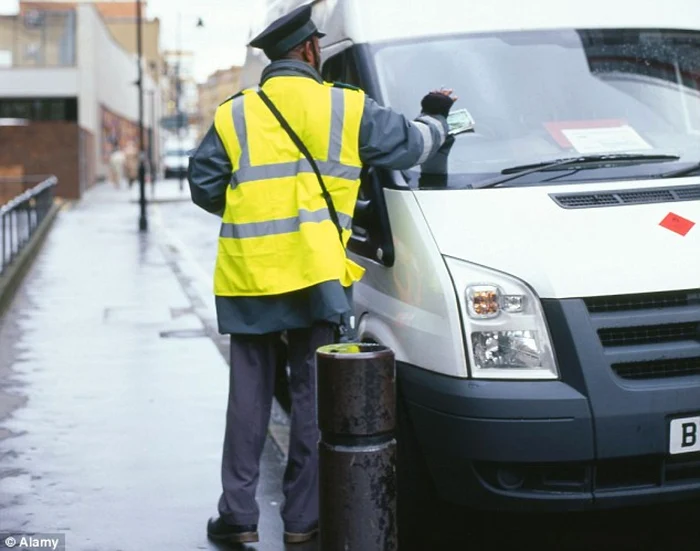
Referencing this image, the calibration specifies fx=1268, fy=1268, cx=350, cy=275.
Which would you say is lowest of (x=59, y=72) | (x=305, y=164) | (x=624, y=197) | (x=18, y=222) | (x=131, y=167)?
(x=131, y=167)

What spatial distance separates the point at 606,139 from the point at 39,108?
49692mm

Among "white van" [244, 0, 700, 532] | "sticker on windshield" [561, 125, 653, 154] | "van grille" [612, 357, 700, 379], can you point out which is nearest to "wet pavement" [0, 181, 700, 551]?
"white van" [244, 0, 700, 532]

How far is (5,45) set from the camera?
165 ft

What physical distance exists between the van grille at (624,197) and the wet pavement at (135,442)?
4.20 feet

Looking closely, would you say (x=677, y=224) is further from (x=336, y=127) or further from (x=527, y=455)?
(x=336, y=127)

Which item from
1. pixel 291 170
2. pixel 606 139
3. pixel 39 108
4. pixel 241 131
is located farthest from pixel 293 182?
pixel 39 108

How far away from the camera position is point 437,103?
514 centimetres

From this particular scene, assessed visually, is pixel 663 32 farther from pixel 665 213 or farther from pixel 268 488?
pixel 268 488

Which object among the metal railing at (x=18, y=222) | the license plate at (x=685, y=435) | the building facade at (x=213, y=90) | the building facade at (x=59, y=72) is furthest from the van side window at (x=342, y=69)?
the building facade at (x=213, y=90)

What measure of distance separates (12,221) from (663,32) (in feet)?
36.4

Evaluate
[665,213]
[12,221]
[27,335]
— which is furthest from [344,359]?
[12,221]

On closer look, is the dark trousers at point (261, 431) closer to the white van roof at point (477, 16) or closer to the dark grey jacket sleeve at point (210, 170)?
the dark grey jacket sleeve at point (210, 170)

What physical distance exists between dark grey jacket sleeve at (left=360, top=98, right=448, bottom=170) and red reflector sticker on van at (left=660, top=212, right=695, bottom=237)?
967mm

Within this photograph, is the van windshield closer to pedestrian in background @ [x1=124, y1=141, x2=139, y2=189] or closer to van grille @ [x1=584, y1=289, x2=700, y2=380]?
van grille @ [x1=584, y1=289, x2=700, y2=380]
